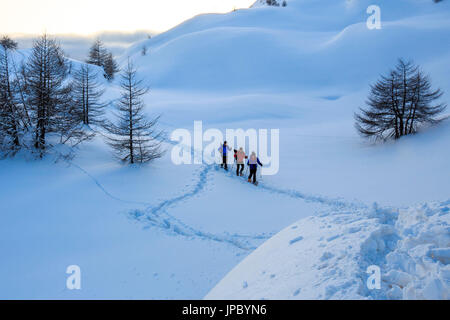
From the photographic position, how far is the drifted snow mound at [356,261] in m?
3.36

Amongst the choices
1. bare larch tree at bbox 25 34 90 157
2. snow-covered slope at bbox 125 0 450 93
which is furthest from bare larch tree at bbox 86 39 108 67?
bare larch tree at bbox 25 34 90 157

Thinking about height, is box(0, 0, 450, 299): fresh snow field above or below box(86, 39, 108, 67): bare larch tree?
below

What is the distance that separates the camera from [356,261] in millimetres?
3865

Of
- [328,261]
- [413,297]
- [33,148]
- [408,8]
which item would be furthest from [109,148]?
[408,8]

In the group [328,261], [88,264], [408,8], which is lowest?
[88,264]

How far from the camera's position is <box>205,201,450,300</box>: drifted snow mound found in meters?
3.36

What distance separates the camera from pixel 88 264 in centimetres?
731

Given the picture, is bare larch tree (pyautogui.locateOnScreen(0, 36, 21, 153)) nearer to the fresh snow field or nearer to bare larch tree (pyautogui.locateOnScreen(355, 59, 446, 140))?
the fresh snow field

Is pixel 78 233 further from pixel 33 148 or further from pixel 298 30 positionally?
pixel 298 30

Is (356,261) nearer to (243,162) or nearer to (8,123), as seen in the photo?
(243,162)

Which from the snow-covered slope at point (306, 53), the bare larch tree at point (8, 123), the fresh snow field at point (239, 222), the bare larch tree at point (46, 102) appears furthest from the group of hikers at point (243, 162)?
the snow-covered slope at point (306, 53)

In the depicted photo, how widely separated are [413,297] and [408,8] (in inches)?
4099

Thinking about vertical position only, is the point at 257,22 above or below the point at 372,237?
above
